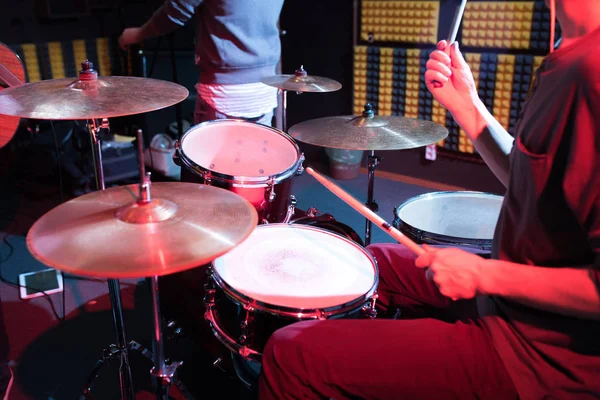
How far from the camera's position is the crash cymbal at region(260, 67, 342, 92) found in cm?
213

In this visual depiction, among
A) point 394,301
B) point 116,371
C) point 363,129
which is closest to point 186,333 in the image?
point 116,371

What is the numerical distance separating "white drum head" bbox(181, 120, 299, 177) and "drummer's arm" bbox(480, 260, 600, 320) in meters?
1.07

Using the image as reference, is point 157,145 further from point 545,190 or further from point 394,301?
point 545,190

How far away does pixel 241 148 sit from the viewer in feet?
6.85

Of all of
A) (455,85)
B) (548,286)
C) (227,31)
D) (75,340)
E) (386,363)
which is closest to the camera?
(548,286)

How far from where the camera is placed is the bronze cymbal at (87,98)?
1.31 meters

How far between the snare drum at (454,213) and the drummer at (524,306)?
26.4 inches

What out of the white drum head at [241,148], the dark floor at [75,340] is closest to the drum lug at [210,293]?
the dark floor at [75,340]

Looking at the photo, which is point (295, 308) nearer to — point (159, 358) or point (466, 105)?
point (159, 358)

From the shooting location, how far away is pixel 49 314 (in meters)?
2.19

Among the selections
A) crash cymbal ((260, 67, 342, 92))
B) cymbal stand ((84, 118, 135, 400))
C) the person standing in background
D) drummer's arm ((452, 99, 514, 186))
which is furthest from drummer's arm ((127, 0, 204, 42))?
drummer's arm ((452, 99, 514, 186))

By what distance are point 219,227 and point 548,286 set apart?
24.4 inches

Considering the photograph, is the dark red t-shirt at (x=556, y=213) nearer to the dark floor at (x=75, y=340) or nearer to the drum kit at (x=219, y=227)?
the drum kit at (x=219, y=227)

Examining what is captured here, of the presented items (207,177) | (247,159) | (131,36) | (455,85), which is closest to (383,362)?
(455,85)
